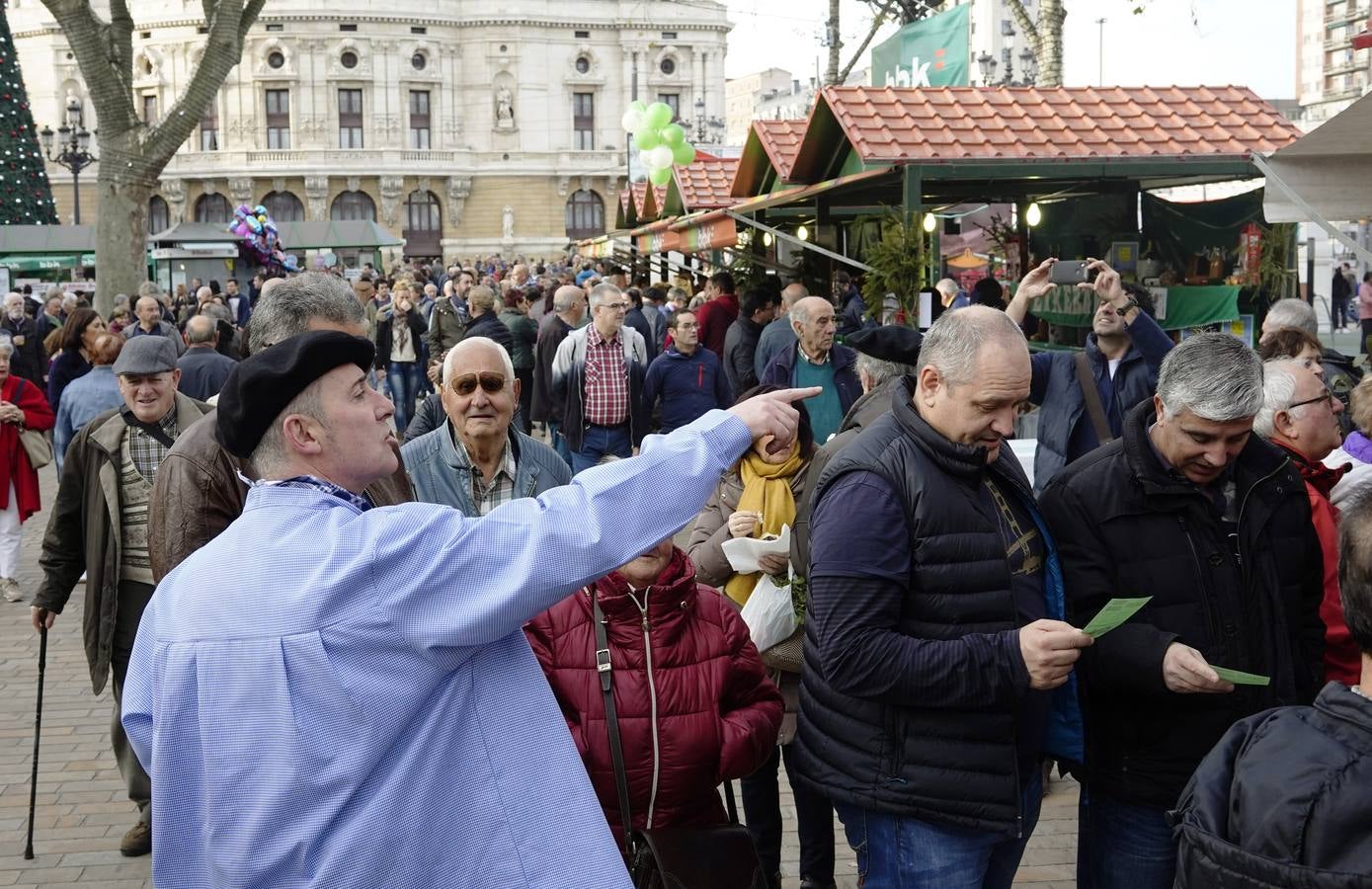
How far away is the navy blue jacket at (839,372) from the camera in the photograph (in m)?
7.97

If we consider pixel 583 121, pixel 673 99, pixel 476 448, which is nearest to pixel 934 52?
pixel 476 448

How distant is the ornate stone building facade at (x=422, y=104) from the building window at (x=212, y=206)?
0.34 ft

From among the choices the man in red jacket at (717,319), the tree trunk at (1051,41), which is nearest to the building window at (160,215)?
the tree trunk at (1051,41)

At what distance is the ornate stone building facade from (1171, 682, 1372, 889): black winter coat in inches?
2878

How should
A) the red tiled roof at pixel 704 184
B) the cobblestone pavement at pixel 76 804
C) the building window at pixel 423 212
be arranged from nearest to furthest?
the cobblestone pavement at pixel 76 804 < the red tiled roof at pixel 704 184 < the building window at pixel 423 212

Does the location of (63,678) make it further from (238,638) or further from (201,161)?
(201,161)

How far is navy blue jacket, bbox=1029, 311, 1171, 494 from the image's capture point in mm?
5668

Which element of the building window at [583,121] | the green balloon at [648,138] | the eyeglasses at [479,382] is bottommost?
the eyeglasses at [479,382]

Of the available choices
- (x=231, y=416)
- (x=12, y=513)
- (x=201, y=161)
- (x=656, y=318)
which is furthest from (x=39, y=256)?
(x=201, y=161)

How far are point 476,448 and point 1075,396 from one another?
2.57 meters

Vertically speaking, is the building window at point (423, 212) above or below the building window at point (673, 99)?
below

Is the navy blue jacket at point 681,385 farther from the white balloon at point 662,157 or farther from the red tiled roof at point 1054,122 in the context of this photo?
the white balloon at point 662,157

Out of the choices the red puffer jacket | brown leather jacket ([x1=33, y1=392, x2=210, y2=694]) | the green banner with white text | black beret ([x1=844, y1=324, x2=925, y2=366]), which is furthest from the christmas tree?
the red puffer jacket

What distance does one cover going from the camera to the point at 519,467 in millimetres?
4633
